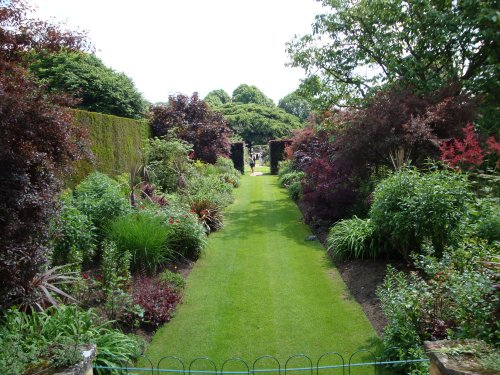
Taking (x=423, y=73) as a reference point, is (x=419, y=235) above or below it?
below

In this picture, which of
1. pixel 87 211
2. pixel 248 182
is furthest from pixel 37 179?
pixel 248 182

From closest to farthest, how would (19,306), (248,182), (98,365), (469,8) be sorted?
(98,365), (19,306), (469,8), (248,182)

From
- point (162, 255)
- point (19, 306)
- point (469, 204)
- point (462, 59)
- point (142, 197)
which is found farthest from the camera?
point (462, 59)

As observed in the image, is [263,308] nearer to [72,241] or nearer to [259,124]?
[72,241]

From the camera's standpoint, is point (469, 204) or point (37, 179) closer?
point (37, 179)

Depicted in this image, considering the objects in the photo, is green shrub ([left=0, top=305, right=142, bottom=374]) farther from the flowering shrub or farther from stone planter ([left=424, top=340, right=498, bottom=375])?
stone planter ([left=424, top=340, right=498, bottom=375])

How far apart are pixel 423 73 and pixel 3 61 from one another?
10089 mm

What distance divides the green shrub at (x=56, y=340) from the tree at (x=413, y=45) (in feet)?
30.6

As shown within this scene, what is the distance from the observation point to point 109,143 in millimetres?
11102

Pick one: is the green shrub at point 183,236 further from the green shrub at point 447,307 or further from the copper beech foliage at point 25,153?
the green shrub at point 447,307

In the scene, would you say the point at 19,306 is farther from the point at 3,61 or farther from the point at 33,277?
the point at 3,61

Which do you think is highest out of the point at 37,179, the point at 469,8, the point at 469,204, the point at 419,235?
the point at 469,8

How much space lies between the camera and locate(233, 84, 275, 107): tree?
56250 millimetres

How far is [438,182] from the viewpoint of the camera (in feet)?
19.3
